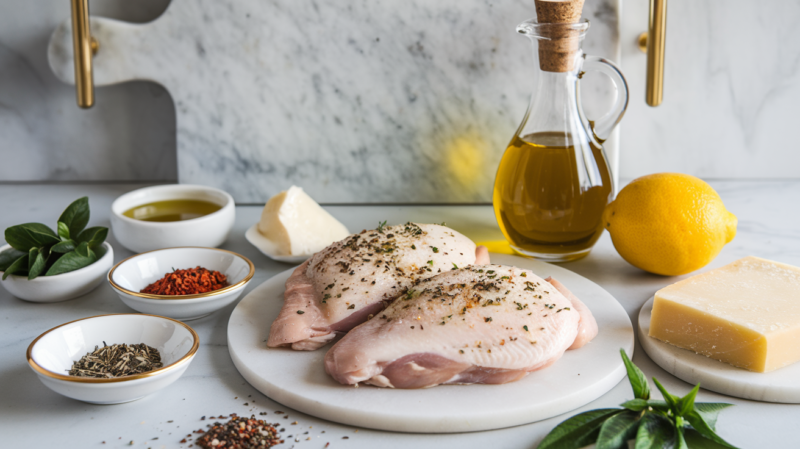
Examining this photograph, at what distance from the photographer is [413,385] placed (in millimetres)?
901

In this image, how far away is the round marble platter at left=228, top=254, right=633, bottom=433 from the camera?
2.75 ft

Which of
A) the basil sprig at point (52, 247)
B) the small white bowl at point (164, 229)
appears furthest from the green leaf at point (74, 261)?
the small white bowl at point (164, 229)

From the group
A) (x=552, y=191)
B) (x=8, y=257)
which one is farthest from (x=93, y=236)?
(x=552, y=191)

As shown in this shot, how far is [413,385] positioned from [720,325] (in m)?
0.46

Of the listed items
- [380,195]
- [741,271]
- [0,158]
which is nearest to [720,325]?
[741,271]

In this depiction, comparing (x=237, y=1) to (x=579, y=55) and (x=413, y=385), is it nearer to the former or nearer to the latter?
(x=579, y=55)

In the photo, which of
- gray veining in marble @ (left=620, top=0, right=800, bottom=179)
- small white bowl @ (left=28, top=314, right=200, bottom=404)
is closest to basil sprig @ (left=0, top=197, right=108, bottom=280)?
small white bowl @ (left=28, top=314, right=200, bottom=404)

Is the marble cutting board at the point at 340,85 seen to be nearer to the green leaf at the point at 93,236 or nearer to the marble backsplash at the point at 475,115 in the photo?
the marble backsplash at the point at 475,115

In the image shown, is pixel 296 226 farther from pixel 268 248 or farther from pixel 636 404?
pixel 636 404

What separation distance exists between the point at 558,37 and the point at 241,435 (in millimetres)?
897

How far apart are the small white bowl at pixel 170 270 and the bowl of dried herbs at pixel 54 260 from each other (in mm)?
81

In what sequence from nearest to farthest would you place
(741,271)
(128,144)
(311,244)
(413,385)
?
1. (413,385)
2. (741,271)
3. (311,244)
4. (128,144)

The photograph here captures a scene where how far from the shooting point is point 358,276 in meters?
1.06

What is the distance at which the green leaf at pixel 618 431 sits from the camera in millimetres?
737
